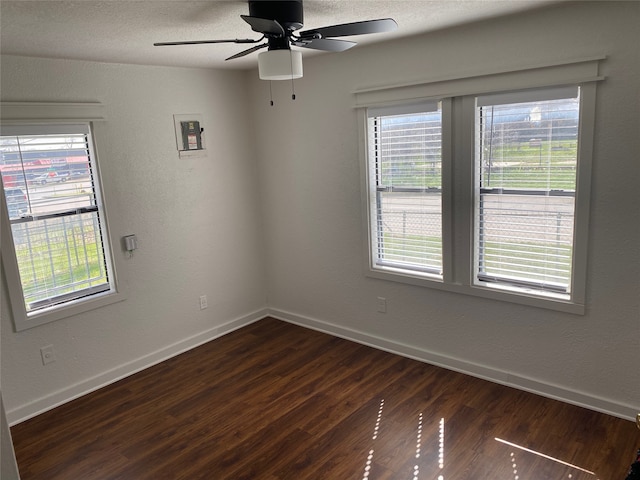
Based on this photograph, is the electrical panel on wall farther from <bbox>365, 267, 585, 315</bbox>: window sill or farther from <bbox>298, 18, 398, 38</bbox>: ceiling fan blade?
<bbox>298, 18, 398, 38</bbox>: ceiling fan blade

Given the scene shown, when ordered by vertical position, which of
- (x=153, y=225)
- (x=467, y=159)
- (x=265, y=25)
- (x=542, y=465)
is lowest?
(x=542, y=465)

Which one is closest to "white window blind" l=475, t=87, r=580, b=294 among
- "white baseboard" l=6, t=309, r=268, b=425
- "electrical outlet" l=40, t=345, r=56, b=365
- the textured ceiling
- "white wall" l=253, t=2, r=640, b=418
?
"white wall" l=253, t=2, r=640, b=418

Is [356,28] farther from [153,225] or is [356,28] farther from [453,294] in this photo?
[153,225]

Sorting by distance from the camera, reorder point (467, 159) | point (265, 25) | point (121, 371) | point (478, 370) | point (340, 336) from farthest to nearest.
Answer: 1. point (340, 336)
2. point (121, 371)
3. point (478, 370)
4. point (467, 159)
5. point (265, 25)

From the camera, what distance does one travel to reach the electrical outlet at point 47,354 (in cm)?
330

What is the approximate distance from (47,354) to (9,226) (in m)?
0.93

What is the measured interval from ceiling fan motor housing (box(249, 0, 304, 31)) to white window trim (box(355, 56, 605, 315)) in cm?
131

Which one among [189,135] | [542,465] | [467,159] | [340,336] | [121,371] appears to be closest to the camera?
[542,465]

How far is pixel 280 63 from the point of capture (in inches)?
90.3

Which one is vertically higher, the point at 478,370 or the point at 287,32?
the point at 287,32

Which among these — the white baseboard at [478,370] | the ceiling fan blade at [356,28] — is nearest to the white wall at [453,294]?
the white baseboard at [478,370]

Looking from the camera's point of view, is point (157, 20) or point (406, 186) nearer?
point (157, 20)

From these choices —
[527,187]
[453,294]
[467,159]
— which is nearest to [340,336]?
[453,294]

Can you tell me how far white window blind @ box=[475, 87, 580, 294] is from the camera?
285 centimetres
